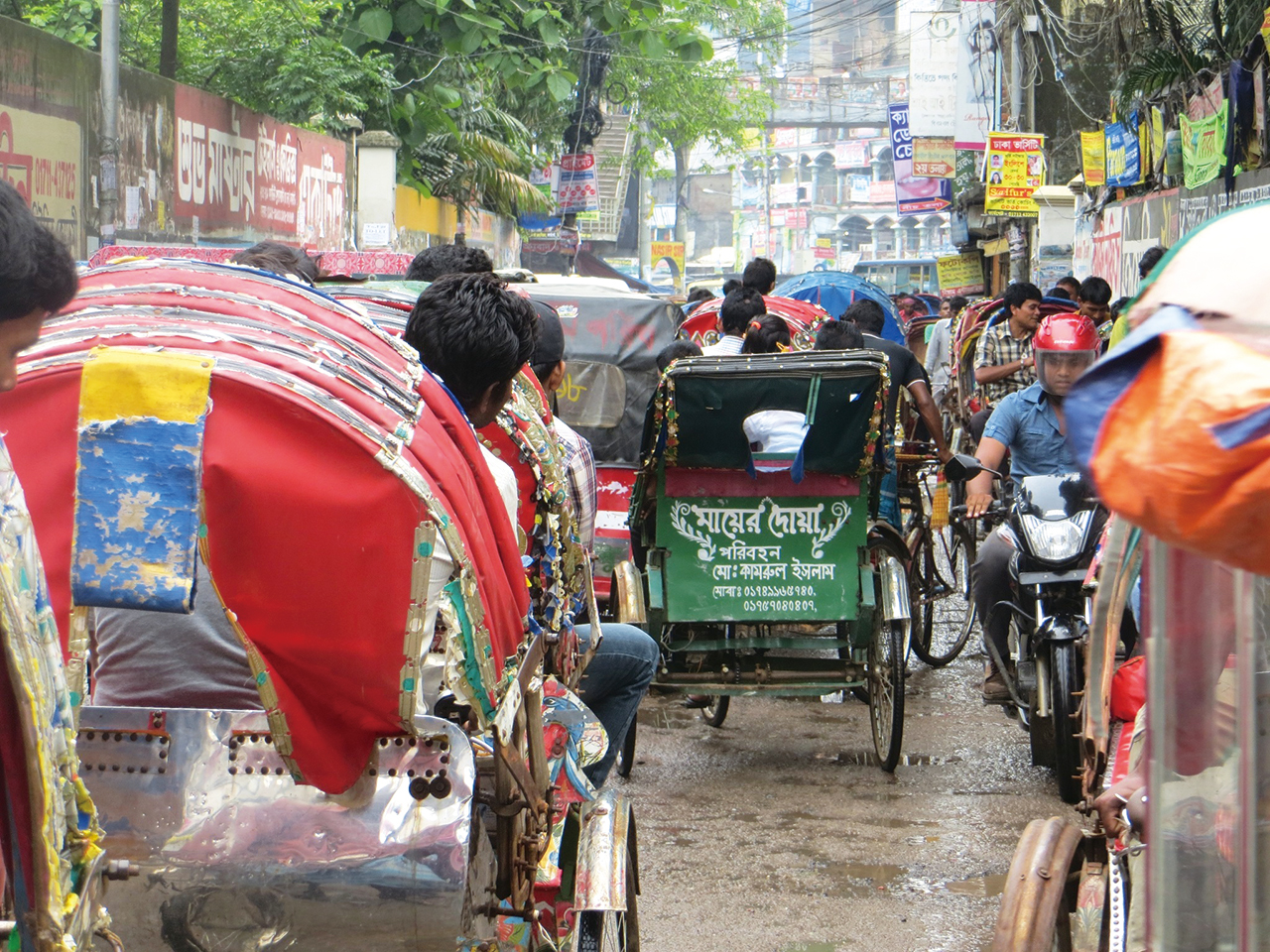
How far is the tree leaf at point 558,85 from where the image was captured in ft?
35.9

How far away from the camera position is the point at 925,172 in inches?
1062

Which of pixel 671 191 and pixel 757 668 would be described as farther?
pixel 671 191

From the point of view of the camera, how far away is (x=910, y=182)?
28016 millimetres

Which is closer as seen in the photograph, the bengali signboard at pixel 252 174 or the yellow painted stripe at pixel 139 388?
the yellow painted stripe at pixel 139 388

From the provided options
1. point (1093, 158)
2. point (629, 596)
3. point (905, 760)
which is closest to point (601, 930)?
point (629, 596)

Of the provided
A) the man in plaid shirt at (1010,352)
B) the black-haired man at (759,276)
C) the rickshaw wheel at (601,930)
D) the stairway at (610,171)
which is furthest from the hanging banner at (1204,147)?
the stairway at (610,171)

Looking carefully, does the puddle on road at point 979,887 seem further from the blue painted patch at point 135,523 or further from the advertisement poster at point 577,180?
the advertisement poster at point 577,180

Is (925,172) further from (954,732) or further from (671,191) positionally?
(671,191)

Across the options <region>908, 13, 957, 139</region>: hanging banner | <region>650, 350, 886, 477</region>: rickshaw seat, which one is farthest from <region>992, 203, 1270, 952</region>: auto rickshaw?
<region>908, 13, 957, 139</region>: hanging banner

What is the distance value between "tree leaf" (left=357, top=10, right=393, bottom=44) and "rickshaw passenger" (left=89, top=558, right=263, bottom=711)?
1063 cm

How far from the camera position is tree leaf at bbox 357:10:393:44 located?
1222cm

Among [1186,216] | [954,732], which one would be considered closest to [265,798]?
[954,732]

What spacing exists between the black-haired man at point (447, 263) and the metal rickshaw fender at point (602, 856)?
2647 mm

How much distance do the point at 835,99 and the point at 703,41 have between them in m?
66.6
